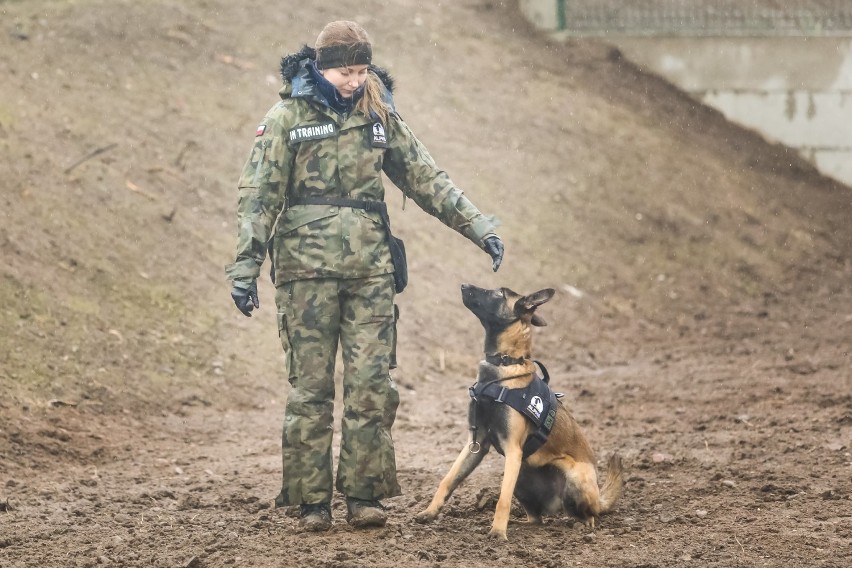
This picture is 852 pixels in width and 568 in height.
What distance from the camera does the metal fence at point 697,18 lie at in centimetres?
1570

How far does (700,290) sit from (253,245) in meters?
8.39

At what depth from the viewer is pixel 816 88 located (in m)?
15.6

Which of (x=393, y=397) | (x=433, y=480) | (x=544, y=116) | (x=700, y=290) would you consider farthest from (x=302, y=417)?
(x=544, y=116)

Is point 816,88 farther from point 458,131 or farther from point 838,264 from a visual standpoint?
point 458,131

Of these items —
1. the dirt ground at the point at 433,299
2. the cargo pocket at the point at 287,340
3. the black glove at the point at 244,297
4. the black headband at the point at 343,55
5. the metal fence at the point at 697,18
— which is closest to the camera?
the black glove at the point at 244,297

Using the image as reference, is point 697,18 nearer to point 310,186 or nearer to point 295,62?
point 295,62

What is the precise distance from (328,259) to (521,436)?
1181 mm

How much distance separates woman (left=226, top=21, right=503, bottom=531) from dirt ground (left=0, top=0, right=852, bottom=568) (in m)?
0.29

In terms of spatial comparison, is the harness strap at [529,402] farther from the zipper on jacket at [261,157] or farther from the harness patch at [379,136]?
the zipper on jacket at [261,157]

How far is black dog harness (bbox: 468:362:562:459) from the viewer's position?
17.6 ft

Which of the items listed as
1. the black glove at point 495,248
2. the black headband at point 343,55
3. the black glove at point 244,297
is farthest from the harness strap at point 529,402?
the black headband at point 343,55

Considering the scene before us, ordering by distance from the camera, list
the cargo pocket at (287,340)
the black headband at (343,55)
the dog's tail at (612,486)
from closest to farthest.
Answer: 1. the black headband at (343,55)
2. the cargo pocket at (287,340)
3. the dog's tail at (612,486)

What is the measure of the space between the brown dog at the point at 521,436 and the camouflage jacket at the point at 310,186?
61 cm

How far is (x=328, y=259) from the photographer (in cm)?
525
